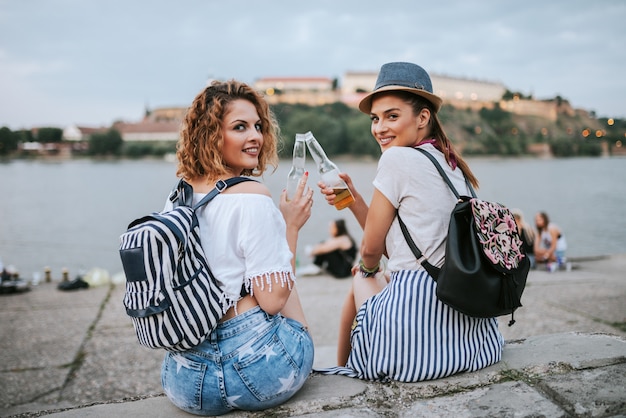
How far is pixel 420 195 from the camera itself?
1.84m

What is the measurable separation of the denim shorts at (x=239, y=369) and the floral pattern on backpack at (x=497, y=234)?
2.40 ft

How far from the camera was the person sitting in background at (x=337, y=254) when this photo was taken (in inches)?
299

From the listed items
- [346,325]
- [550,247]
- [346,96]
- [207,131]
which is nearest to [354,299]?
[346,325]

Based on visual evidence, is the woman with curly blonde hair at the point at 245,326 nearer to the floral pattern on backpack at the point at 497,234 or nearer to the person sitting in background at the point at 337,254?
the floral pattern on backpack at the point at 497,234

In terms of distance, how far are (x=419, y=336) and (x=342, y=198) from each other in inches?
26.8

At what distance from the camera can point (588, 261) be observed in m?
9.08

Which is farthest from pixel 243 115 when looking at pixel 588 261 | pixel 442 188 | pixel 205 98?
pixel 588 261

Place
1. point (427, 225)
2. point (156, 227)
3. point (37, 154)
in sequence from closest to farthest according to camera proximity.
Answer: point (156, 227)
point (427, 225)
point (37, 154)

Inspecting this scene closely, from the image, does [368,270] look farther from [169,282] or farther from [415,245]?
[169,282]

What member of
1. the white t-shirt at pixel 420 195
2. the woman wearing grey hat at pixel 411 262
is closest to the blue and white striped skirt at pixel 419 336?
the woman wearing grey hat at pixel 411 262

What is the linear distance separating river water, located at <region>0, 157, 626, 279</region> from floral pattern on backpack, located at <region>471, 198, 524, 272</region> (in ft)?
32.5

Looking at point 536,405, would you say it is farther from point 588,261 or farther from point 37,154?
point 37,154

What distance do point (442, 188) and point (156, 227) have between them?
100 centimetres

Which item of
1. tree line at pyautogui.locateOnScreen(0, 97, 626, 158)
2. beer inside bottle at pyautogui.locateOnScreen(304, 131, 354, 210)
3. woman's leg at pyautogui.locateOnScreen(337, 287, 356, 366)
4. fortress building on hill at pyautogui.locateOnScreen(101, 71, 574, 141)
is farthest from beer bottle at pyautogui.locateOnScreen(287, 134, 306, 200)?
fortress building on hill at pyautogui.locateOnScreen(101, 71, 574, 141)
